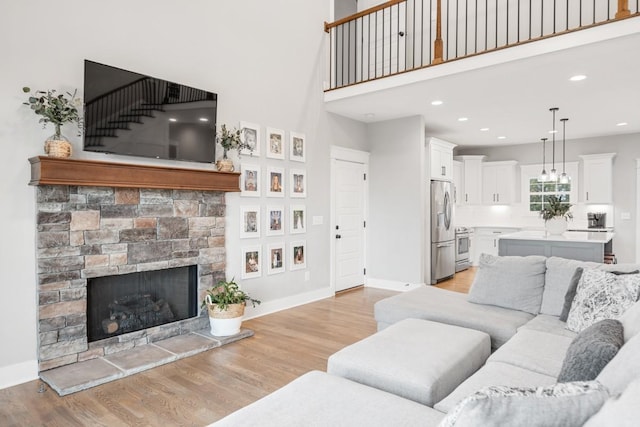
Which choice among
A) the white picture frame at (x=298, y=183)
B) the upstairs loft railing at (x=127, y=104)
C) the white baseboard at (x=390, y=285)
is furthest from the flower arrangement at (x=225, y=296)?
the white baseboard at (x=390, y=285)

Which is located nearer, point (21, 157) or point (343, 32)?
point (21, 157)

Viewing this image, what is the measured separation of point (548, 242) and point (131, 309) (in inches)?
197

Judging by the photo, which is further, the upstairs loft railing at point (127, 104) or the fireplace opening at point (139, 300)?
the fireplace opening at point (139, 300)

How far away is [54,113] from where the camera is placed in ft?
9.71

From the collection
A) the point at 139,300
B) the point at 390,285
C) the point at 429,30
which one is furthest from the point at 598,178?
the point at 139,300

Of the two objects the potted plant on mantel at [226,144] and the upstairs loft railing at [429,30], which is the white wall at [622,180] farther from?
the potted plant on mantel at [226,144]

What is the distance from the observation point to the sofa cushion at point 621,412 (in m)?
0.77

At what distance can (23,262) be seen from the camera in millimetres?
2977

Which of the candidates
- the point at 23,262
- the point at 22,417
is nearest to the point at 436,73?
the point at 23,262

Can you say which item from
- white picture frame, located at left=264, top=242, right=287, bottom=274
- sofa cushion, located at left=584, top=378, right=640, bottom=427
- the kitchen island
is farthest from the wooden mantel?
the kitchen island

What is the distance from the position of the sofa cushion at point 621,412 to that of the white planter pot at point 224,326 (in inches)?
133

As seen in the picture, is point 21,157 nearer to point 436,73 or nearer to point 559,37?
point 436,73

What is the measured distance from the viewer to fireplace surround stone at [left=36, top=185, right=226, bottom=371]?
304cm

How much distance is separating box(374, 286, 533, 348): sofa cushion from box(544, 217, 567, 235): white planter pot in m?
2.65
